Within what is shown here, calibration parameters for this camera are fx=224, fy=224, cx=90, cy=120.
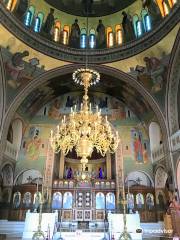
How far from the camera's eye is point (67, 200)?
16.5m

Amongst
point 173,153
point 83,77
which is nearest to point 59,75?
point 83,77

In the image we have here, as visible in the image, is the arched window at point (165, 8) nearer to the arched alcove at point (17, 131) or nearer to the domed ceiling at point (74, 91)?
A: the domed ceiling at point (74, 91)

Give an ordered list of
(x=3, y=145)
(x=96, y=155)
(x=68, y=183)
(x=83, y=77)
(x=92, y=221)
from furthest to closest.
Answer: (x=96, y=155) → (x=68, y=183) → (x=92, y=221) → (x=3, y=145) → (x=83, y=77)

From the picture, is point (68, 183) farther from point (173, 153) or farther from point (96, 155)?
point (173, 153)

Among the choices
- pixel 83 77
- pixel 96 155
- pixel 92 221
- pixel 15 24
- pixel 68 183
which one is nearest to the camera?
pixel 83 77

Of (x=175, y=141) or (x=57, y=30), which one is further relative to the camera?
(x=57, y=30)

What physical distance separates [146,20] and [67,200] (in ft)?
44.8

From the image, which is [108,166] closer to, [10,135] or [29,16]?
[10,135]

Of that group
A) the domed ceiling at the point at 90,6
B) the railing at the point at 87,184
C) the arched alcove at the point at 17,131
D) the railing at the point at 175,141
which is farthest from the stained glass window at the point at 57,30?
the railing at the point at 87,184

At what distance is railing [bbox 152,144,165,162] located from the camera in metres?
15.4

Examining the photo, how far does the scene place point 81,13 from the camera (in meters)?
15.8

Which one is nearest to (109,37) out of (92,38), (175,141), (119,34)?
(119,34)

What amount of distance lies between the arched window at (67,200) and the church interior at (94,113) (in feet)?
0.23

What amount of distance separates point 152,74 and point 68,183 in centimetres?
994
